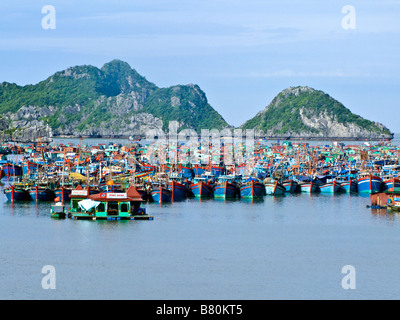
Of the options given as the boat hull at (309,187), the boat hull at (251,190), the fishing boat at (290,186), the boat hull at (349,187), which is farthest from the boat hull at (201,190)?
the boat hull at (349,187)

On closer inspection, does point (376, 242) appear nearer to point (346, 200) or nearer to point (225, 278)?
point (225, 278)

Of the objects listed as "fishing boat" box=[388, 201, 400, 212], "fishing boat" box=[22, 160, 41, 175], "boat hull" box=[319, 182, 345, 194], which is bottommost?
"fishing boat" box=[388, 201, 400, 212]

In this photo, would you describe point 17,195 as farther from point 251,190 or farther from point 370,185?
point 370,185

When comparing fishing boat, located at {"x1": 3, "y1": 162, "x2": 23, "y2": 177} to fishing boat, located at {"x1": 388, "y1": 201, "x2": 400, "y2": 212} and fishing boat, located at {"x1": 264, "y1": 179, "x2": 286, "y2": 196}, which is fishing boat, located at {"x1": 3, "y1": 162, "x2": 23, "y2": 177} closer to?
fishing boat, located at {"x1": 264, "y1": 179, "x2": 286, "y2": 196}

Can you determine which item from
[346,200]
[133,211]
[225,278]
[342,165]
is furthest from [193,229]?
[342,165]

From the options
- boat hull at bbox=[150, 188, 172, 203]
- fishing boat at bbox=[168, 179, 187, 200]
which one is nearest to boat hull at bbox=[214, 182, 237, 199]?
fishing boat at bbox=[168, 179, 187, 200]

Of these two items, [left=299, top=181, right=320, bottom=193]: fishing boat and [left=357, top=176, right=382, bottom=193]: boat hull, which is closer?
[left=357, top=176, right=382, bottom=193]: boat hull
